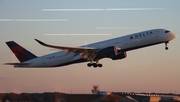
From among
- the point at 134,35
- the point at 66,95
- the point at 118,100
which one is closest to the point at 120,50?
the point at 134,35

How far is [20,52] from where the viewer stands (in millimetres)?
86438

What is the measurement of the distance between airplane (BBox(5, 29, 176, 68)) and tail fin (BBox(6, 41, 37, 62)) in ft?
1.06

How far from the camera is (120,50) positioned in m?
74.2

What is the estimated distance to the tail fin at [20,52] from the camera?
85125 mm

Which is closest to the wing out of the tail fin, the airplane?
the airplane

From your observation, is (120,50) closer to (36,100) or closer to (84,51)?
(84,51)

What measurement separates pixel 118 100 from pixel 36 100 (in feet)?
50.4

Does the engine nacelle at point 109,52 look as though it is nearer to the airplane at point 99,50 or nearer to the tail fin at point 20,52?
the airplane at point 99,50

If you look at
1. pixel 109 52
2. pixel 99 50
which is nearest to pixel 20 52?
pixel 99 50

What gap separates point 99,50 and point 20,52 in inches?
660

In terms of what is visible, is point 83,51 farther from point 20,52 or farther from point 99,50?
point 20,52

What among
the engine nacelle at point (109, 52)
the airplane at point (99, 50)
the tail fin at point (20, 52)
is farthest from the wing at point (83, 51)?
the tail fin at point (20, 52)

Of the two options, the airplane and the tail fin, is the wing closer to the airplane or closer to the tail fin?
the airplane

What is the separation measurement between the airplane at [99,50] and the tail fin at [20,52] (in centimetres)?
32
